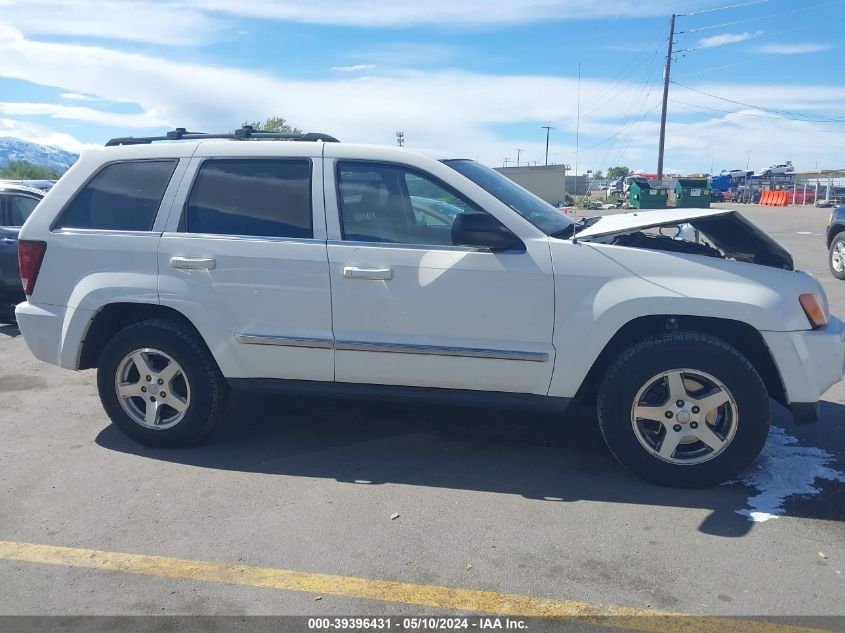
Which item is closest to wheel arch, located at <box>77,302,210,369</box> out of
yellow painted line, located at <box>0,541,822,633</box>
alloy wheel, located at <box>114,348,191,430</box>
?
alloy wheel, located at <box>114,348,191,430</box>

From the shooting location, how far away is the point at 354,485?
419cm

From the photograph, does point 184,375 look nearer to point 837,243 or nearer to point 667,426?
point 667,426

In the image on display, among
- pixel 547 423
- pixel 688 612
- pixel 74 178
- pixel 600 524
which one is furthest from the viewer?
pixel 547 423

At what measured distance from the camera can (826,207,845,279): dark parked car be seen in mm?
11391

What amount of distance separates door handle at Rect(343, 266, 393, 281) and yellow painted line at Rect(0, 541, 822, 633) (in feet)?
5.42

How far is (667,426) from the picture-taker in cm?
399

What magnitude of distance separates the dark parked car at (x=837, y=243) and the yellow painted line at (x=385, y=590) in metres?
10.2

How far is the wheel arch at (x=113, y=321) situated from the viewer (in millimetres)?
4594

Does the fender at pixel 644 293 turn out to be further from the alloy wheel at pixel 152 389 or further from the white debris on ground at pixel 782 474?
the alloy wheel at pixel 152 389

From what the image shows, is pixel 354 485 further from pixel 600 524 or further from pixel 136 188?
pixel 136 188

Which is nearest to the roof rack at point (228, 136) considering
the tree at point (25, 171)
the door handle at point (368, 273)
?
the door handle at point (368, 273)

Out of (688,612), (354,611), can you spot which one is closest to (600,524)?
(688,612)

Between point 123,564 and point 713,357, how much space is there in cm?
313

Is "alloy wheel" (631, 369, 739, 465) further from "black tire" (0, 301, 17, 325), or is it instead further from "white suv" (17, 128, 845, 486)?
"black tire" (0, 301, 17, 325)
